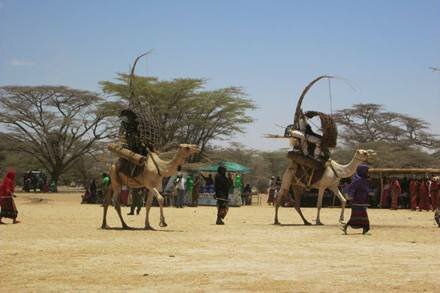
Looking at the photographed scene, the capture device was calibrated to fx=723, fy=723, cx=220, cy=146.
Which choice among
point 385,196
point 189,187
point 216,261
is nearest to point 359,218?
point 216,261

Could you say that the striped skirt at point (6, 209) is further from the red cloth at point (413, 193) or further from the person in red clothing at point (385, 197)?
the person in red clothing at point (385, 197)

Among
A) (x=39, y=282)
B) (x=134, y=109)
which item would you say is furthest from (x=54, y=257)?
(x=134, y=109)

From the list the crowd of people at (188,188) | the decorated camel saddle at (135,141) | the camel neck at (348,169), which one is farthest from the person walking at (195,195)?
the decorated camel saddle at (135,141)

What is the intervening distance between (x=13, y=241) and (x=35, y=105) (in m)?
47.4

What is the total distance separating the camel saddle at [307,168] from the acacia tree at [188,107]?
32845 millimetres

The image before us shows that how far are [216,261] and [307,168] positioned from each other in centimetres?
1039

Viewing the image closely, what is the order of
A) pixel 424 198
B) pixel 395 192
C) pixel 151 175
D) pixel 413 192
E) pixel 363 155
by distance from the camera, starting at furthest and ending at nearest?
pixel 395 192
pixel 413 192
pixel 424 198
pixel 363 155
pixel 151 175

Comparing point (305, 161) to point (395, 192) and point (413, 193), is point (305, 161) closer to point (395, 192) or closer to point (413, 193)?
point (413, 193)

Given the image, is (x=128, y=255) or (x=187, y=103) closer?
(x=128, y=255)

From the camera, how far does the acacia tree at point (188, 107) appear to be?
54812 mm

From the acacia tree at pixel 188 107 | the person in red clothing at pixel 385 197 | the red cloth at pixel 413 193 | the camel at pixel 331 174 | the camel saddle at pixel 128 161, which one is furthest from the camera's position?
the acacia tree at pixel 188 107

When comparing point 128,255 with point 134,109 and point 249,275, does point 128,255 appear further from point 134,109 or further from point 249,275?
point 134,109

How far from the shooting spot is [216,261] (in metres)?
11.3

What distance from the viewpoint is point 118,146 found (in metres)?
19.1
